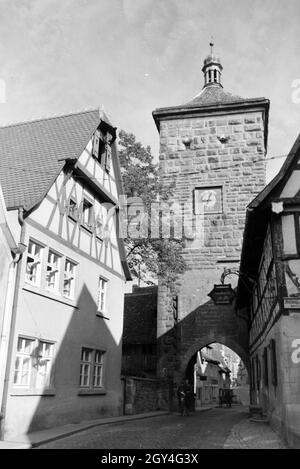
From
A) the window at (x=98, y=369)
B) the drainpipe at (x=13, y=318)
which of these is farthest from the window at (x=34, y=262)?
the window at (x=98, y=369)

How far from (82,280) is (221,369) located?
39.3 m

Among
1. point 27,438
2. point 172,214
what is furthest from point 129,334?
point 27,438

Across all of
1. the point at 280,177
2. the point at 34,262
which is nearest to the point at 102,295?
the point at 34,262

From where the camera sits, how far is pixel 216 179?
2408 cm

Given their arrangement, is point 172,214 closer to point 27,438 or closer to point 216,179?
point 216,179

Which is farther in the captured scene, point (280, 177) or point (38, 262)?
point (38, 262)

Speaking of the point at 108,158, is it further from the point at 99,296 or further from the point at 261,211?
the point at 261,211

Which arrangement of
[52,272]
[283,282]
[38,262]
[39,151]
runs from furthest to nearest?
[39,151] < [52,272] < [38,262] < [283,282]

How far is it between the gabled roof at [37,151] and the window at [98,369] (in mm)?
5499

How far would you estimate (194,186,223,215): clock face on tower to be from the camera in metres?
23.8

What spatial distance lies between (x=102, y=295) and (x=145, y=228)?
6.78 m

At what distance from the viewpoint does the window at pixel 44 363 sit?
467 inches

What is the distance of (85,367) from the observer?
14.5m

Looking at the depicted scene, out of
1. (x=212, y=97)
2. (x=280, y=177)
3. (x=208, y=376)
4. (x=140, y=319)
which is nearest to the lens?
(x=280, y=177)
